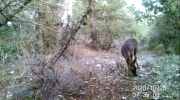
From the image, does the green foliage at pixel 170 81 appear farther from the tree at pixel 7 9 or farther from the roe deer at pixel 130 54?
the tree at pixel 7 9

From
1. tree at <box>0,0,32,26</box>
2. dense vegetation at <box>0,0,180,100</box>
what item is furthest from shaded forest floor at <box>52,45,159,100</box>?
tree at <box>0,0,32,26</box>

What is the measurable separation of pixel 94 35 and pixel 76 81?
268 inches

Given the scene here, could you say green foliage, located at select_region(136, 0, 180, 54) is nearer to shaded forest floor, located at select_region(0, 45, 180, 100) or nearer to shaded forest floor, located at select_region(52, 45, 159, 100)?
shaded forest floor, located at select_region(52, 45, 159, 100)

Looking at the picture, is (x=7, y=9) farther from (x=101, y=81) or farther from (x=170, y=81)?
(x=170, y=81)

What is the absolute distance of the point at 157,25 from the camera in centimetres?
1027

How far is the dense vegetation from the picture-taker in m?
4.33
